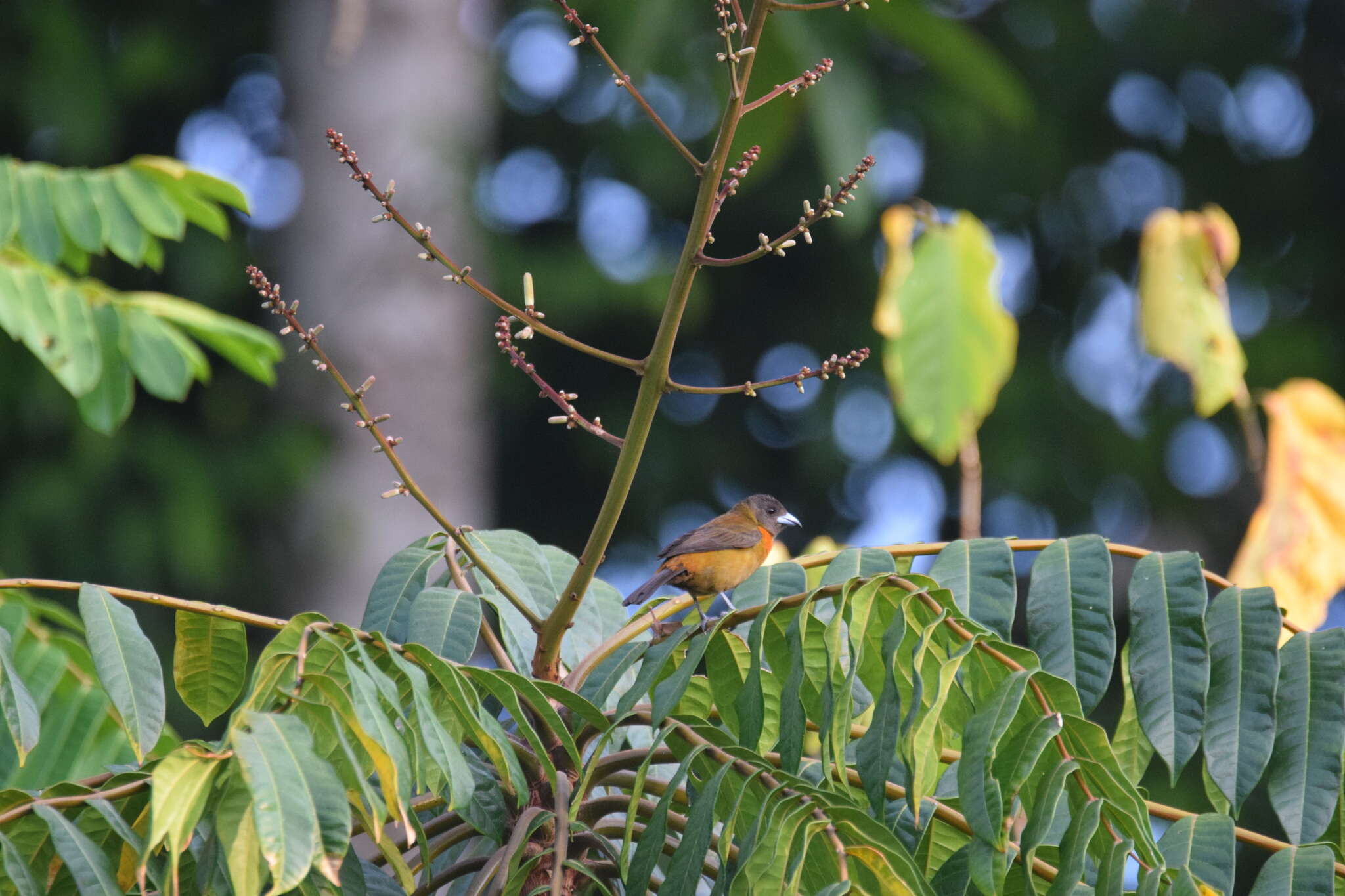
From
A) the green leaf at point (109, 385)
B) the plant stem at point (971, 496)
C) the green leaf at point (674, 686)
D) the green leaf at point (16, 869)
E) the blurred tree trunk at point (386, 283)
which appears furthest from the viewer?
the blurred tree trunk at point (386, 283)

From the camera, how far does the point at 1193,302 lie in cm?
398

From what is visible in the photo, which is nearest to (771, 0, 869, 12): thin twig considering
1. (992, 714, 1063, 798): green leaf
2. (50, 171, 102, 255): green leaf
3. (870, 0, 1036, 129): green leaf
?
(992, 714, 1063, 798): green leaf

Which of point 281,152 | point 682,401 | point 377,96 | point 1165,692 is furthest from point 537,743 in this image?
point 281,152

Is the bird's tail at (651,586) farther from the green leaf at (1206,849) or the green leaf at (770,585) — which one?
the green leaf at (1206,849)

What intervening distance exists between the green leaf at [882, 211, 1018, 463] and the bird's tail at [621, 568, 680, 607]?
1.22 meters

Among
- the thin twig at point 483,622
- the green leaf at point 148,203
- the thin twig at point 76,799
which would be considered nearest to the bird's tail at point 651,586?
the thin twig at point 483,622

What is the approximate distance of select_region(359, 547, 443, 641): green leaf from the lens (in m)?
2.55

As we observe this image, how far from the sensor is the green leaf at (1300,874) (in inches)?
77.5

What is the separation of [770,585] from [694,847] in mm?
588

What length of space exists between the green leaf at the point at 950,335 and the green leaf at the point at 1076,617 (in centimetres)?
189

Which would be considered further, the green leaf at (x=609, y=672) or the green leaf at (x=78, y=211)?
the green leaf at (x=78, y=211)

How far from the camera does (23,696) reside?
7.02ft

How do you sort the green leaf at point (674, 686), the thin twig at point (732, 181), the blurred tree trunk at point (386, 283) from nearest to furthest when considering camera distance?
1. the thin twig at point (732, 181)
2. the green leaf at point (674, 686)
3. the blurred tree trunk at point (386, 283)

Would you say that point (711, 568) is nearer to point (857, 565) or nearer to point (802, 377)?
point (857, 565)
